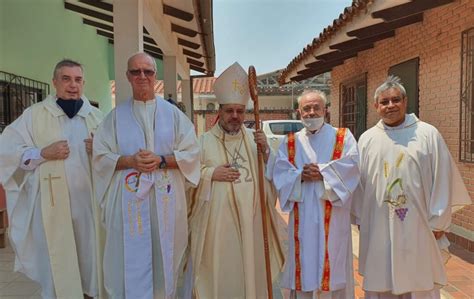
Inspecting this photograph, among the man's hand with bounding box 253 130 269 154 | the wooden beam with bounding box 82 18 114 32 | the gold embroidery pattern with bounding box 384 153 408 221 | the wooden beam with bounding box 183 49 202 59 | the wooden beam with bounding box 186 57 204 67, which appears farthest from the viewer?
the wooden beam with bounding box 186 57 204 67

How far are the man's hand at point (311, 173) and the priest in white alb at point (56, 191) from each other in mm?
1561

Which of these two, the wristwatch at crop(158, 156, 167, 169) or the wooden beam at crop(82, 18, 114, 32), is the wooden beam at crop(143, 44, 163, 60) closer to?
the wooden beam at crop(82, 18, 114, 32)

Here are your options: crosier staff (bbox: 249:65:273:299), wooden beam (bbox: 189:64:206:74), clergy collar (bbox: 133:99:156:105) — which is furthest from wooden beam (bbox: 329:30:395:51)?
wooden beam (bbox: 189:64:206:74)

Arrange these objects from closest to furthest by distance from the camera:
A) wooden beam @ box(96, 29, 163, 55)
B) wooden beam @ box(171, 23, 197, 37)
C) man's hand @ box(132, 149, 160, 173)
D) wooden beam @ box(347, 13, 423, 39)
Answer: man's hand @ box(132, 149, 160, 173)
wooden beam @ box(347, 13, 423, 39)
wooden beam @ box(171, 23, 197, 37)
wooden beam @ box(96, 29, 163, 55)

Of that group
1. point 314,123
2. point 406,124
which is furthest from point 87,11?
point 406,124

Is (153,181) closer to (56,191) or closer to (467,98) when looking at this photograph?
(56,191)

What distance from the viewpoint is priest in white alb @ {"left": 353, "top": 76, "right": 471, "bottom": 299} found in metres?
2.88

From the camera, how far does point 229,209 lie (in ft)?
10.3

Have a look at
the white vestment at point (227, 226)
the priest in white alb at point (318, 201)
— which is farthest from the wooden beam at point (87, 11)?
the priest in white alb at point (318, 201)

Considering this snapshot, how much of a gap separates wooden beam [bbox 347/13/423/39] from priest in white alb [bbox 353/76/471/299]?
3.35m

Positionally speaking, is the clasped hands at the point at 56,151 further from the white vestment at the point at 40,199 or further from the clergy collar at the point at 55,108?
the clergy collar at the point at 55,108

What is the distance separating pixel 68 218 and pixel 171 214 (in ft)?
2.73

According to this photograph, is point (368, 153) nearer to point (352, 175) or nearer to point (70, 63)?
point (352, 175)

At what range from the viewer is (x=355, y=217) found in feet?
10.7
